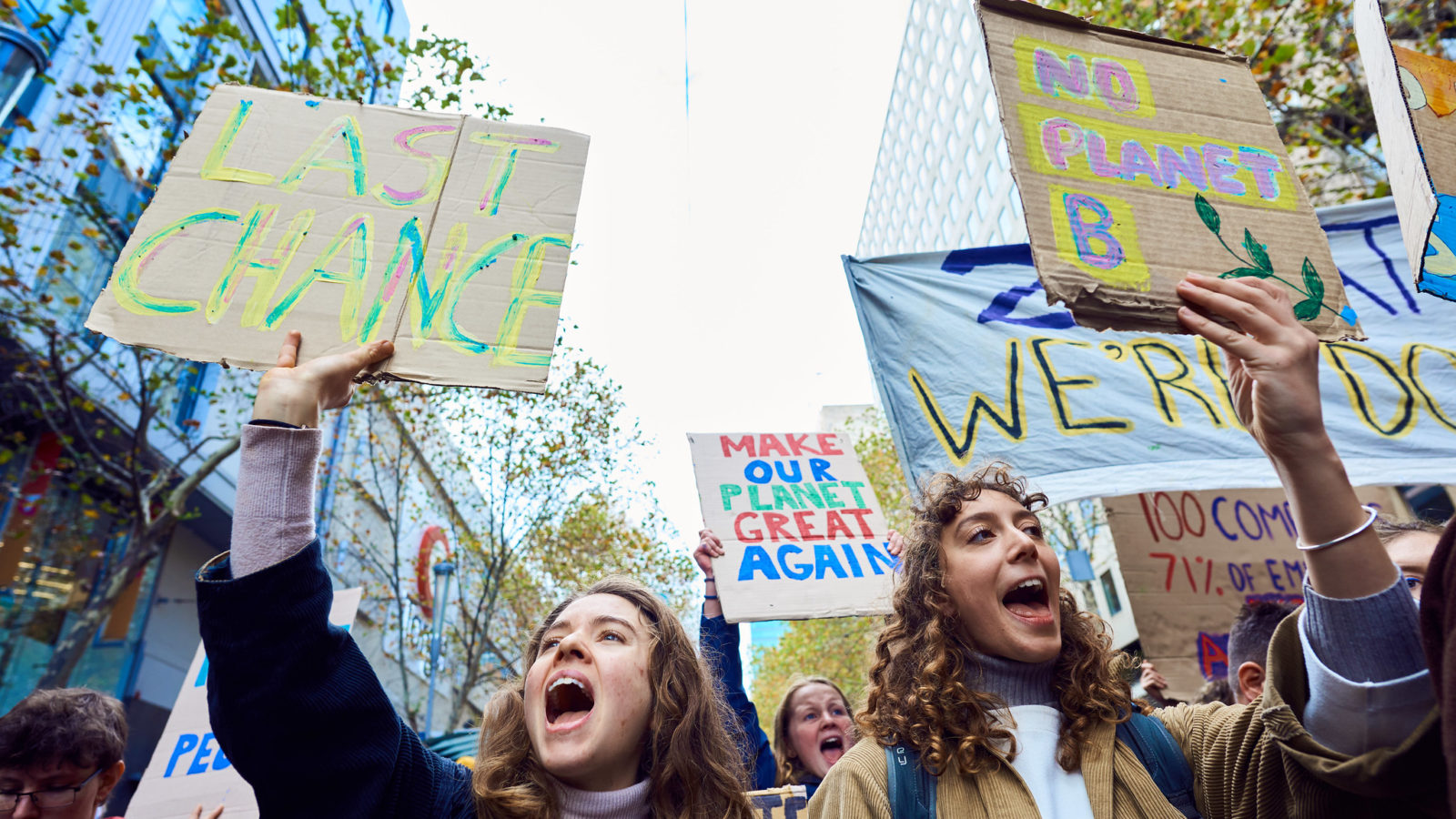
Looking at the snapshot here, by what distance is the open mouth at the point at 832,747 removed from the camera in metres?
4.07

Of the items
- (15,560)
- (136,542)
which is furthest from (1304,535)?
(15,560)

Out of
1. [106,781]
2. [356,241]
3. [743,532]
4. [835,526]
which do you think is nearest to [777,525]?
[743,532]

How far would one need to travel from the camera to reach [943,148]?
4025 cm

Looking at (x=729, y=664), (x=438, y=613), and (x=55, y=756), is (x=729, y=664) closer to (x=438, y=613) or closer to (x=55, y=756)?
(x=55, y=756)

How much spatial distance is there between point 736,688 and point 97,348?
25.6 feet

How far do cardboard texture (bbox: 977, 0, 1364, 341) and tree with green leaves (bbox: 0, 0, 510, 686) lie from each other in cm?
666

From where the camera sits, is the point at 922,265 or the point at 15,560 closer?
the point at 922,265

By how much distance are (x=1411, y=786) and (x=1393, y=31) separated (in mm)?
8042

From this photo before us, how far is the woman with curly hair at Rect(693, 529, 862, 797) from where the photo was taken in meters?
3.60

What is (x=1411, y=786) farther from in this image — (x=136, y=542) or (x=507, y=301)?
(x=136, y=542)

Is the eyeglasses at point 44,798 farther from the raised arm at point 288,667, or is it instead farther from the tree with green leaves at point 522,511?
the tree with green leaves at point 522,511

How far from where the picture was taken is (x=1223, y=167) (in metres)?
2.20

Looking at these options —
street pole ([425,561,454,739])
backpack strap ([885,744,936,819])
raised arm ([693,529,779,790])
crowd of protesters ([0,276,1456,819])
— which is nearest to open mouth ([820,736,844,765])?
raised arm ([693,529,779,790])

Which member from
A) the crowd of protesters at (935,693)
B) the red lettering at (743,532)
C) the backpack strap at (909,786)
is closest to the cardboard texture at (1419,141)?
the crowd of protesters at (935,693)
